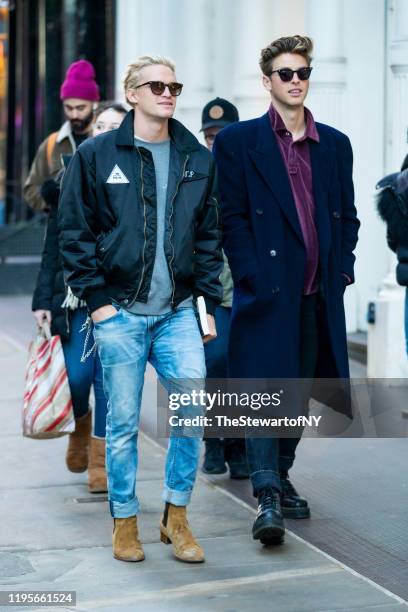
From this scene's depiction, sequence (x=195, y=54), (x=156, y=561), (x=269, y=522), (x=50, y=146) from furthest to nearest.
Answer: (x=195, y=54) → (x=50, y=146) → (x=269, y=522) → (x=156, y=561)

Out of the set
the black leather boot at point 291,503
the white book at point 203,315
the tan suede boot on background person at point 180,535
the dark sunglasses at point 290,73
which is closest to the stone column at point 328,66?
the dark sunglasses at point 290,73

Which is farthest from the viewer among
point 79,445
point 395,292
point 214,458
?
point 395,292

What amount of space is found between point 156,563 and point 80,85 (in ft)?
9.52

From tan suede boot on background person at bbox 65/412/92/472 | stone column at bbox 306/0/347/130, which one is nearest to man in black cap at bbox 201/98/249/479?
tan suede boot on background person at bbox 65/412/92/472

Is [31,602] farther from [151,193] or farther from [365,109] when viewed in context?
[365,109]

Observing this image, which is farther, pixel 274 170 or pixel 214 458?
pixel 214 458

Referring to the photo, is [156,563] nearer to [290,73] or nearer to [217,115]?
[290,73]

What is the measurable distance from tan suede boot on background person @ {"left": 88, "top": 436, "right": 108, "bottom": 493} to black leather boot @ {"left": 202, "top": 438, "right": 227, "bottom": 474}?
2.02 feet

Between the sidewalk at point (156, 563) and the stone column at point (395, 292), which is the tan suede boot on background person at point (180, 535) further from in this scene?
the stone column at point (395, 292)

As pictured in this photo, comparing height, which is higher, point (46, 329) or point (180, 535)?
point (46, 329)

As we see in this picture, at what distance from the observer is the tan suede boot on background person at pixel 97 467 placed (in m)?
6.38

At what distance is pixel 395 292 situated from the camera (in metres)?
9.05

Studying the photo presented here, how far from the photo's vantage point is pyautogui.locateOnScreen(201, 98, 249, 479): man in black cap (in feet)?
21.2

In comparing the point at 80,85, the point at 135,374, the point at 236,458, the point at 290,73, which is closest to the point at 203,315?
the point at 135,374
